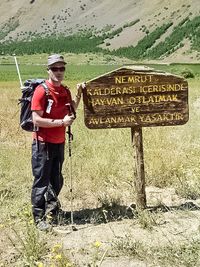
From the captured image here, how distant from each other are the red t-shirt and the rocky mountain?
241ft

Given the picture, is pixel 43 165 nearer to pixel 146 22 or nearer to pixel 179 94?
pixel 179 94

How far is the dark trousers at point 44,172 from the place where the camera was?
6.31 m

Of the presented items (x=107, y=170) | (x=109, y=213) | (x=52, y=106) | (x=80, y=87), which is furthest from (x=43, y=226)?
(x=107, y=170)

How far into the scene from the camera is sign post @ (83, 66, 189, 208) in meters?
6.56

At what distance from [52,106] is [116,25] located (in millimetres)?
114881

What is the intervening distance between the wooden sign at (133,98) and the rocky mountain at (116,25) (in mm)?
72969

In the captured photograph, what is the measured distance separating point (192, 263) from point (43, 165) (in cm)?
209

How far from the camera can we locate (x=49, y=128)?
248 inches

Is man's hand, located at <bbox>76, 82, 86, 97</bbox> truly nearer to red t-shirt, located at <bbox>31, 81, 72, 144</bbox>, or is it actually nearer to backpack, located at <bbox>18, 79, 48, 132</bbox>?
red t-shirt, located at <bbox>31, 81, 72, 144</bbox>

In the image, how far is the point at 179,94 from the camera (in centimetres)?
667

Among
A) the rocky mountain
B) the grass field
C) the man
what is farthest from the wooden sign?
the rocky mountain

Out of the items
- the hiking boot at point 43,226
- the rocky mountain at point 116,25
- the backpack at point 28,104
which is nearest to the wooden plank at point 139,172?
the hiking boot at point 43,226

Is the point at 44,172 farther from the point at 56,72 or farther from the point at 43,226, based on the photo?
the point at 56,72

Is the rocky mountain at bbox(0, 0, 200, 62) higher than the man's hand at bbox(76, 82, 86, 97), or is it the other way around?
the rocky mountain at bbox(0, 0, 200, 62)
